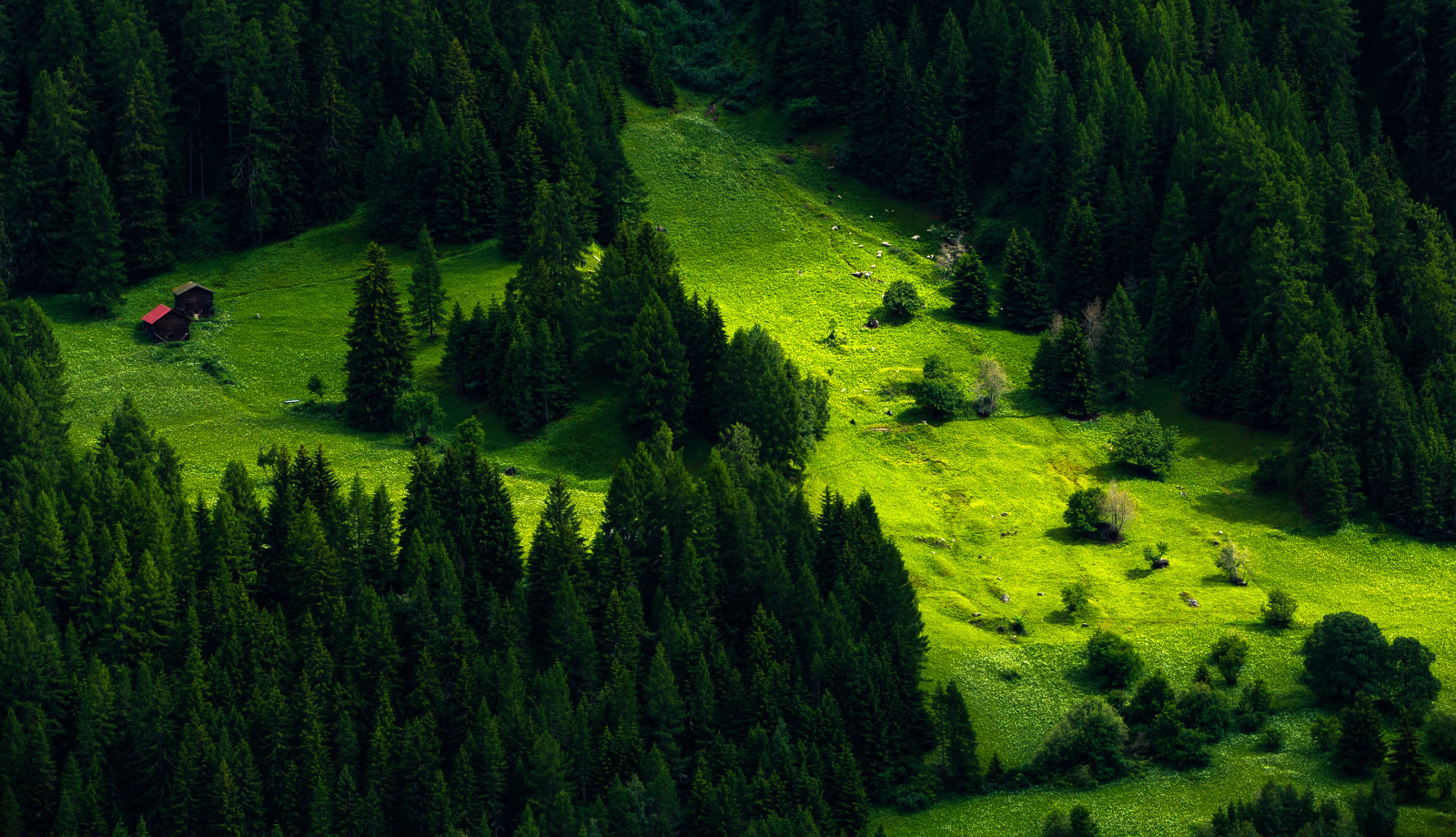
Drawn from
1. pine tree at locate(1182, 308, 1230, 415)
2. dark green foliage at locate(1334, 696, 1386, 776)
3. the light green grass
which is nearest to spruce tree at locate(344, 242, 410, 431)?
the light green grass

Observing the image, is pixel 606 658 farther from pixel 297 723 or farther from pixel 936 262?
pixel 936 262

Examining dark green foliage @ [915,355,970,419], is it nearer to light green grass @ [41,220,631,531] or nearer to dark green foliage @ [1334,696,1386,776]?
light green grass @ [41,220,631,531]

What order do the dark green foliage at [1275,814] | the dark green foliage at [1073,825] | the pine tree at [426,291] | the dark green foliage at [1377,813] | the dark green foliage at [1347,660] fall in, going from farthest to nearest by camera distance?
the pine tree at [426,291] < the dark green foliage at [1347,660] < the dark green foliage at [1073,825] < the dark green foliage at [1377,813] < the dark green foliage at [1275,814]

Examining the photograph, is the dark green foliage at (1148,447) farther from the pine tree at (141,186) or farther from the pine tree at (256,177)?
the pine tree at (141,186)

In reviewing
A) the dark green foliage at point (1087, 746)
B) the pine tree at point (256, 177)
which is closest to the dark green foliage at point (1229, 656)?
the dark green foliage at point (1087, 746)

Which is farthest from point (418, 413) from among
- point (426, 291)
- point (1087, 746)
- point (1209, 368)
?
point (1209, 368)

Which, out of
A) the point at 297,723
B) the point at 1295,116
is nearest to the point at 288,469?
the point at 297,723

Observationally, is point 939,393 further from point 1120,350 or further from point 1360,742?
point 1360,742
